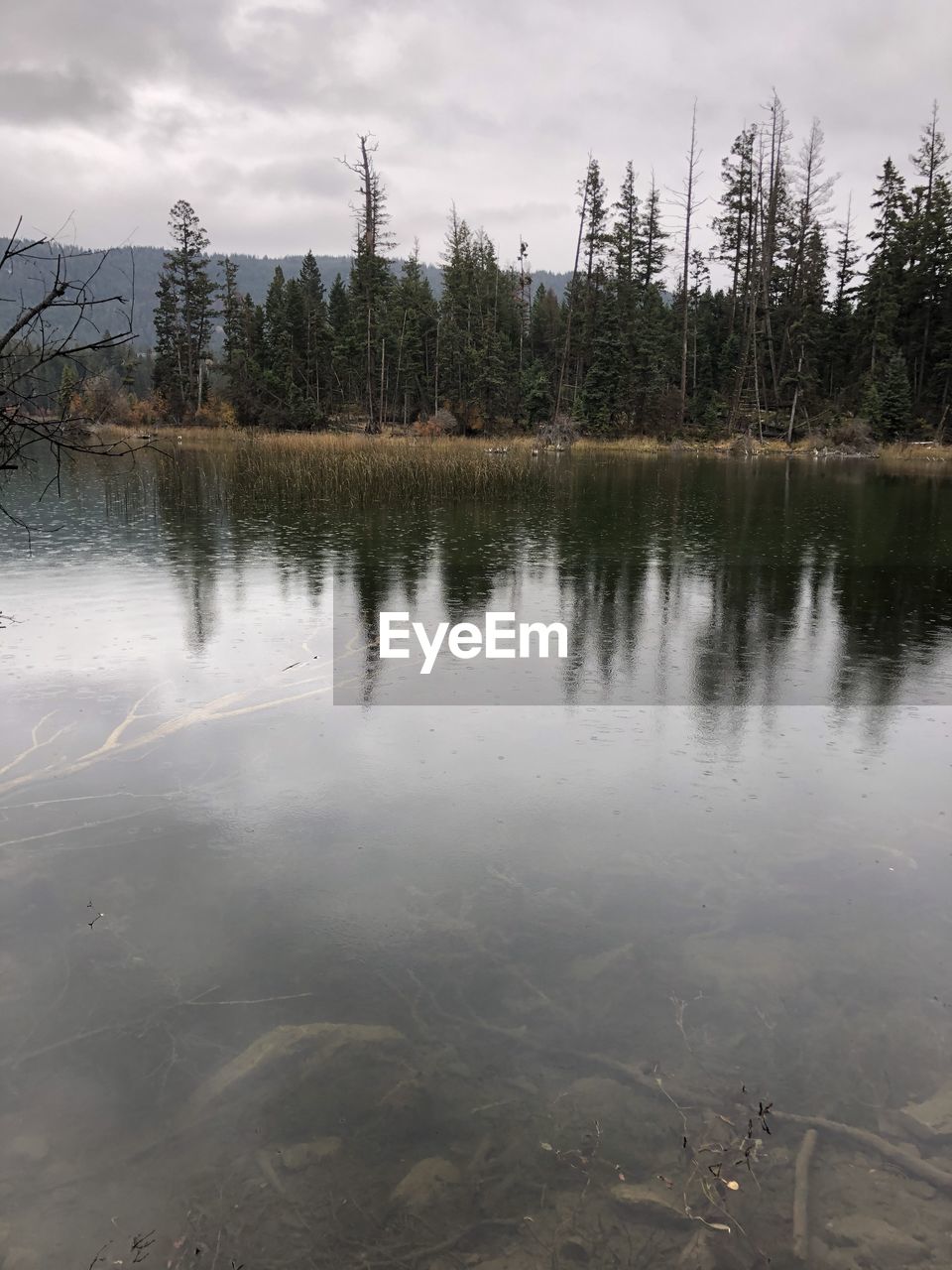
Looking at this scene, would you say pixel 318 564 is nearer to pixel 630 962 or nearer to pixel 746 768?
pixel 746 768

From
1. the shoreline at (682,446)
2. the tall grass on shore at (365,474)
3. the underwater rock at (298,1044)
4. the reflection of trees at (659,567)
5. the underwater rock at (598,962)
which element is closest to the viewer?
the underwater rock at (298,1044)

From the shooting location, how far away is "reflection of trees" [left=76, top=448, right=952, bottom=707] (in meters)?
7.97

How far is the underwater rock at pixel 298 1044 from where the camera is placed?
305cm

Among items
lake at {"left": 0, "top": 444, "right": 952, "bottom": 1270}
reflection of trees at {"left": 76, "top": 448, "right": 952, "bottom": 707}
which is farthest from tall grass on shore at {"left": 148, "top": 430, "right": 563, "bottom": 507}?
lake at {"left": 0, "top": 444, "right": 952, "bottom": 1270}

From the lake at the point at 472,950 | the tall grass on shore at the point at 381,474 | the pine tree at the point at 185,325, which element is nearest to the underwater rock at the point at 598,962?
the lake at the point at 472,950

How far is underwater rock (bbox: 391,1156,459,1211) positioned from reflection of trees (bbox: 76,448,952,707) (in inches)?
184

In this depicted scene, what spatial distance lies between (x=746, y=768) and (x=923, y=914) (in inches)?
66.2

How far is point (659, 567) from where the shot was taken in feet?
41.1

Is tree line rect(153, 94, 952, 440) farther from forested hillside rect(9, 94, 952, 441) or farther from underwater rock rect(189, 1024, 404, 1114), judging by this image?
underwater rock rect(189, 1024, 404, 1114)

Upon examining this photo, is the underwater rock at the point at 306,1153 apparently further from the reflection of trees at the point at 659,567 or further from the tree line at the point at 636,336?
the tree line at the point at 636,336

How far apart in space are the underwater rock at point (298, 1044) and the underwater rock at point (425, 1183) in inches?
22.0

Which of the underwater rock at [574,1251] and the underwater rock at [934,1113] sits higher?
the underwater rock at [934,1113]

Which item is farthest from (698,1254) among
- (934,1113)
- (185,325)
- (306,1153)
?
(185,325)

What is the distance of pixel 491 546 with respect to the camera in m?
14.0
